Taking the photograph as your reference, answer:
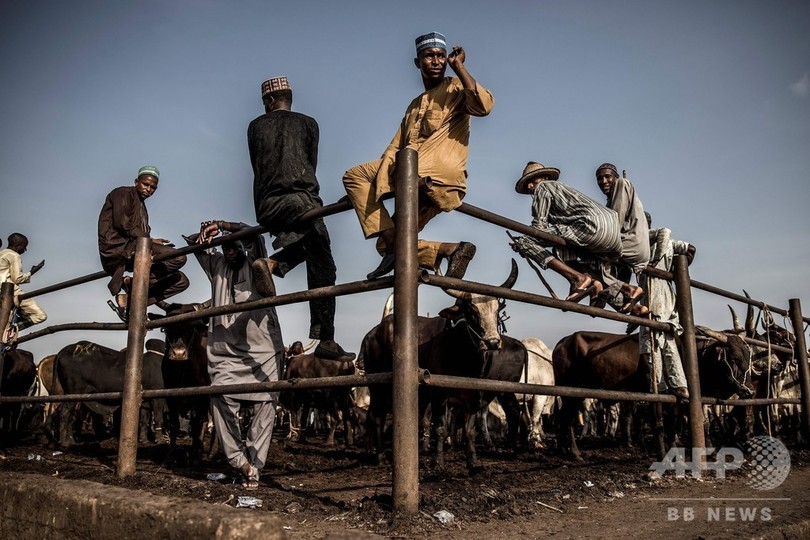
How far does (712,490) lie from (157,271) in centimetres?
489

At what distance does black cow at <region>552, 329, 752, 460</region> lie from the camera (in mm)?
8703

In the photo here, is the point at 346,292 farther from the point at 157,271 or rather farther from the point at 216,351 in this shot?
the point at 157,271

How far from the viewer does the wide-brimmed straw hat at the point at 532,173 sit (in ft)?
20.4

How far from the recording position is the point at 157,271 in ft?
19.6

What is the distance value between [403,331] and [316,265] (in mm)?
1826

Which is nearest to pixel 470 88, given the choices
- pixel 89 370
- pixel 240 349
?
pixel 240 349

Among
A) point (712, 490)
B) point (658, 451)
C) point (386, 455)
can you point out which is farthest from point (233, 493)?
point (658, 451)

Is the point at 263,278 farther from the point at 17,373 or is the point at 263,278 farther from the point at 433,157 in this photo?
the point at 17,373

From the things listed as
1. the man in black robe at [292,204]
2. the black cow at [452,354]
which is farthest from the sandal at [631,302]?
the man in black robe at [292,204]

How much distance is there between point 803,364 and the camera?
301 inches

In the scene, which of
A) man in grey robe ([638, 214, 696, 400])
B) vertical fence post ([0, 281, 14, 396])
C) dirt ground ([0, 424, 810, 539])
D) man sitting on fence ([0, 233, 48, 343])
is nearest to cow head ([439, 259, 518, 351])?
man in grey robe ([638, 214, 696, 400])

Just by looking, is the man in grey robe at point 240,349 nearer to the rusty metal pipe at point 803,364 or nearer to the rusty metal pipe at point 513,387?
the rusty metal pipe at point 513,387

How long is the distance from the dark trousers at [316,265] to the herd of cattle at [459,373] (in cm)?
95

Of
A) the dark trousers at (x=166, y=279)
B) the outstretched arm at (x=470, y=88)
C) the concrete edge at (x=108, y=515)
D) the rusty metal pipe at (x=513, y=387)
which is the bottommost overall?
the concrete edge at (x=108, y=515)
